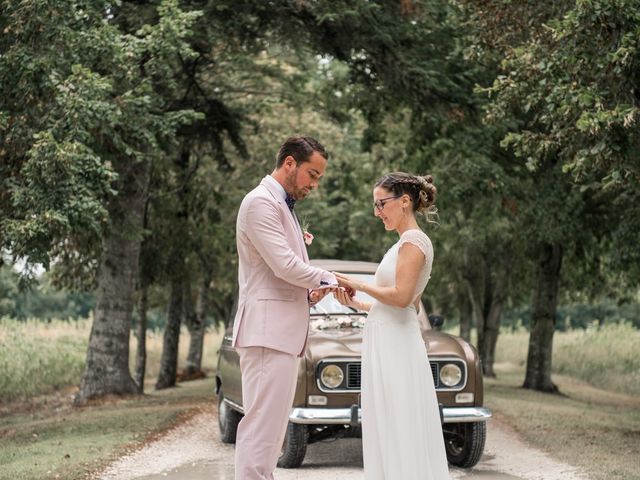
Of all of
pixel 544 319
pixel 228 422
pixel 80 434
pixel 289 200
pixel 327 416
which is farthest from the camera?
pixel 544 319

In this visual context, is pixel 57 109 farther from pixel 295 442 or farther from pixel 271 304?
pixel 271 304

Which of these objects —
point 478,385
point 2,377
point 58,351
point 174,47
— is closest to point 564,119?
point 478,385

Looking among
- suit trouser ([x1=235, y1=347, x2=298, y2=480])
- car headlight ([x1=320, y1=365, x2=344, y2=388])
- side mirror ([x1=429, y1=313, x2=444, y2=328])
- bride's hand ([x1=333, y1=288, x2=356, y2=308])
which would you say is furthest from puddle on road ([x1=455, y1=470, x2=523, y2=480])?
suit trouser ([x1=235, y1=347, x2=298, y2=480])

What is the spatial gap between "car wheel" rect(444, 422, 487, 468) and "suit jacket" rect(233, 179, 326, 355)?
15.7ft

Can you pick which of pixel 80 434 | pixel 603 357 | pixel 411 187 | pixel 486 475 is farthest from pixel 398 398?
pixel 603 357

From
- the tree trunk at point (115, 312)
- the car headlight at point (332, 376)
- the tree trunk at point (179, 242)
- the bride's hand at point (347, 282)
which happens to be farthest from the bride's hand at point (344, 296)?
the tree trunk at point (179, 242)

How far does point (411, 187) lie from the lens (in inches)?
256

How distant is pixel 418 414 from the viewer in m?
6.48

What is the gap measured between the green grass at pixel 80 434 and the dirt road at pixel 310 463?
0.32m

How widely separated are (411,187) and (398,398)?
4.41 feet

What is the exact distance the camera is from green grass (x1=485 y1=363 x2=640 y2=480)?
10.9 m

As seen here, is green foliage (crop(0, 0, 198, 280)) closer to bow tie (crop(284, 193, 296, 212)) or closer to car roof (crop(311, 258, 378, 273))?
car roof (crop(311, 258, 378, 273))

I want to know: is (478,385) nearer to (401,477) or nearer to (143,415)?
(401,477)

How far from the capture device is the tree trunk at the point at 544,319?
2581cm
